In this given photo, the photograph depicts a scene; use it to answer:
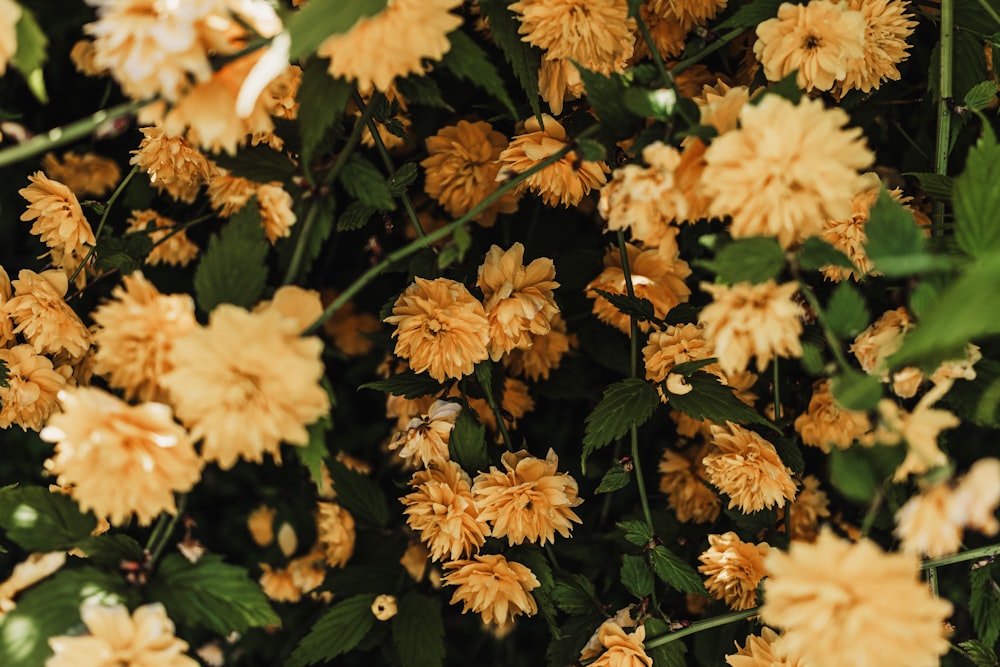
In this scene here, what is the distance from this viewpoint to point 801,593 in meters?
0.72

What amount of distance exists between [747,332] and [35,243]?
156cm

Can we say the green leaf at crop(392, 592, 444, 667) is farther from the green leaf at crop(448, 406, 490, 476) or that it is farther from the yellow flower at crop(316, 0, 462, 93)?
the yellow flower at crop(316, 0, 462, 93)

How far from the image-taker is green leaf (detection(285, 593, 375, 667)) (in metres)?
1.14

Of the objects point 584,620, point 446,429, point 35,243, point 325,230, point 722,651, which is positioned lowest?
point 722,651

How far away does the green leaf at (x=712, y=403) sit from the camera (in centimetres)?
102

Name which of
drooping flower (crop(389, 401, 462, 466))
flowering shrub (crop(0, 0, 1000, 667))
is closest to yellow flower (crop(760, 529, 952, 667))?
flowering shrub (crop(0, 0, 1000, 667))

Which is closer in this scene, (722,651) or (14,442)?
(722,651)

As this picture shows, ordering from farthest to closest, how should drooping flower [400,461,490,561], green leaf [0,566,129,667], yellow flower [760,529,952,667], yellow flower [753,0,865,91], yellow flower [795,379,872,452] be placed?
1. yellow flower [795,379,872,452]
2. drooping flower [400,461,490,561]
3. yellow flower [753,0,865,91]
4. green leaf [0,566,129,667]
5. yellow flower [760,529,952,667]

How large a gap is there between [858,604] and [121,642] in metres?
0.76

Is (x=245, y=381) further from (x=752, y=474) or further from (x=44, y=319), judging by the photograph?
(x=752, y=474)

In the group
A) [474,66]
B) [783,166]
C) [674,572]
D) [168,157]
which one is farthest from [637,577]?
[168,157]

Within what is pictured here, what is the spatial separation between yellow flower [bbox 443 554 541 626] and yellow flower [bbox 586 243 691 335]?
44 cm

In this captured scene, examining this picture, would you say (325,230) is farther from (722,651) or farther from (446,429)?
(722,651)

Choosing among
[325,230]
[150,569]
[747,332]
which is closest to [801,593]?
[747,332]
